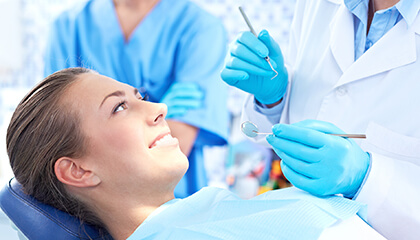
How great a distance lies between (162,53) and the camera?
1.92 m

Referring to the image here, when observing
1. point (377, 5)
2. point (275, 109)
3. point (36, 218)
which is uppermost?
point (377, 5)

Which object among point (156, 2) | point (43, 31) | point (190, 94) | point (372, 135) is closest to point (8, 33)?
point (43, 31)

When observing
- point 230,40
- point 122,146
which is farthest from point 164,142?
point 230,40

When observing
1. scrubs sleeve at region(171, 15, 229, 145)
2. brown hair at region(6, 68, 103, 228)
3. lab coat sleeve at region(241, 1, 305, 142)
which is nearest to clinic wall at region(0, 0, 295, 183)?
scrubs sleeve at region(171, 15, 229, 145)

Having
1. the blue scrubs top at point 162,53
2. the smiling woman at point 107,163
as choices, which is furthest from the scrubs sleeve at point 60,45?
the smiling woman at point 107,163

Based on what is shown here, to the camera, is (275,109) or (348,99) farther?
(275,109)

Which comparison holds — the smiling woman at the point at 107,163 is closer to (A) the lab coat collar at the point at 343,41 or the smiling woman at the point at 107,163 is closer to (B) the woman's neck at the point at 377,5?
(A) the lab coat collar at the point at 343,41

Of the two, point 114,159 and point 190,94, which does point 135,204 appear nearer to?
point 114,159

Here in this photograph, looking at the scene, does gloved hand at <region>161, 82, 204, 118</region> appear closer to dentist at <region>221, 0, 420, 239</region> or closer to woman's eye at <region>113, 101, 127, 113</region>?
dentist at <region>221, 0, 420, 239</region>

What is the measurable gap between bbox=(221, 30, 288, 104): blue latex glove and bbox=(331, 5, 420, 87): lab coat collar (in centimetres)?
18

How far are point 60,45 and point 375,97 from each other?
→ 1.44 meters

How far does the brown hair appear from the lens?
114 centimetres

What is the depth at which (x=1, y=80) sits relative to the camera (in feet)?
12.4

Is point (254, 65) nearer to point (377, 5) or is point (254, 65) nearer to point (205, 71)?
point (377, 5)
